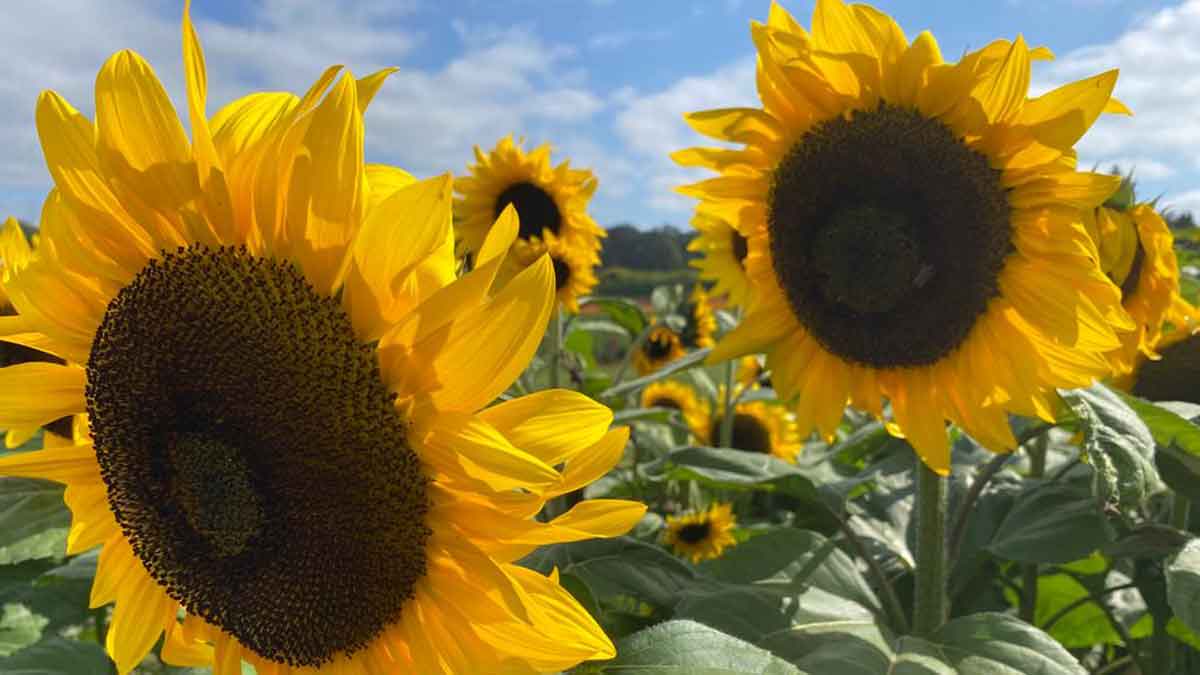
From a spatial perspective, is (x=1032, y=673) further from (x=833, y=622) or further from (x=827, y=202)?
(x=827, y=202)

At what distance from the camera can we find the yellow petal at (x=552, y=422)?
1.30m

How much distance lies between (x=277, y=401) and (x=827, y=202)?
1.55m

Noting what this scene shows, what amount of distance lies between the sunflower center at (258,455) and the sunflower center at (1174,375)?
292 cm

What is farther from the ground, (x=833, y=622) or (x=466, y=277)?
(x=466, y=277)

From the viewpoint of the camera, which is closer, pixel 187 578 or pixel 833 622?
pixel 187 578

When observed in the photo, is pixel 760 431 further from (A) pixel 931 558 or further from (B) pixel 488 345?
(B) pixel 488 345

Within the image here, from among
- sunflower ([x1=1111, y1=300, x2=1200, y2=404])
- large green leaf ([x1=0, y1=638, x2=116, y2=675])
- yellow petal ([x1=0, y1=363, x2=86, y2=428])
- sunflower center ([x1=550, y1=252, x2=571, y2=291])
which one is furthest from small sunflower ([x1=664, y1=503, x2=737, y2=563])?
yellow petal ([x1=0, y1=363, x2=86, y2=428])

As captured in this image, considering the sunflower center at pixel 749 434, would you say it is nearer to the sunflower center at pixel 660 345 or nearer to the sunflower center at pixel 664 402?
the sunflower center at pixel 664 402

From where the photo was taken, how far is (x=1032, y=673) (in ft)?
6.08

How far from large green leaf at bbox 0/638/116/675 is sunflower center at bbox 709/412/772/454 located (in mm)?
4191

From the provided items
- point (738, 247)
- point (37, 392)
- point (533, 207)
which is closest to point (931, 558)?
point (37, 392)

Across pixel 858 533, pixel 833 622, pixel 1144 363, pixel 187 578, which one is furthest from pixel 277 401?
pixel 1144 363

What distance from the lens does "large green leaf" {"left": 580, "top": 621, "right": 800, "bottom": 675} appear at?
145 cm

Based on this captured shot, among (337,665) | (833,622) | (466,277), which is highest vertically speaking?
(466,277)
